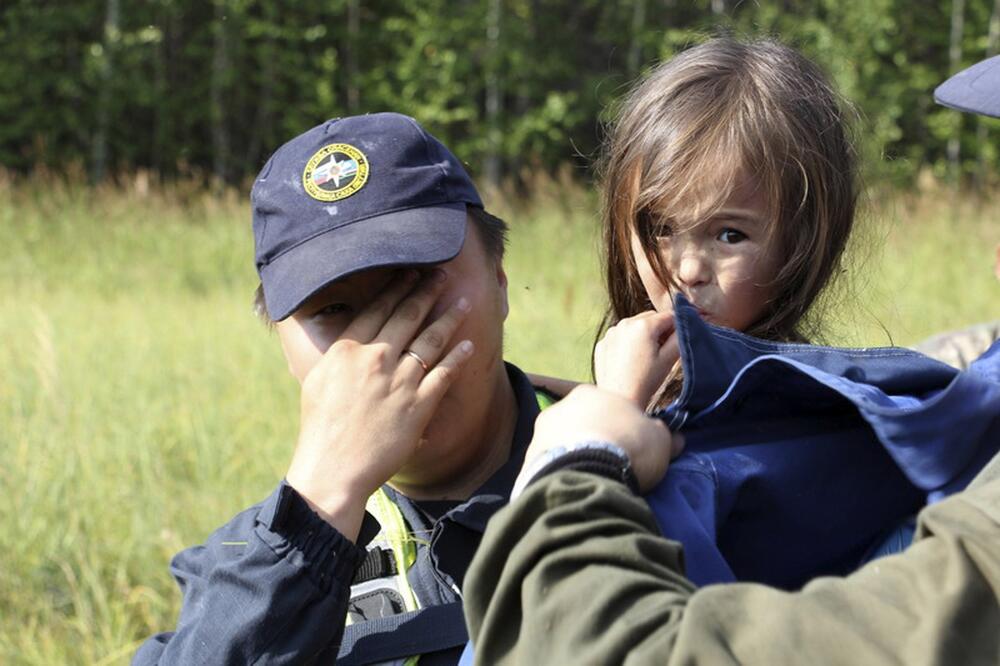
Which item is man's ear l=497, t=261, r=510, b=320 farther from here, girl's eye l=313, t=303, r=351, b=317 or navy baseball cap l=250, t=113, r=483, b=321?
girl's eye l=313, t=303, r=351, b=317

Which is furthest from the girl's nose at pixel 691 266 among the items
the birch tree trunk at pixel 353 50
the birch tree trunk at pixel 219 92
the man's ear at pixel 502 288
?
the birch tree trunk at pixel 353 50

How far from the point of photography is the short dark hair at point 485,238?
88.4 inches

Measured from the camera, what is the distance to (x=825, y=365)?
1.47m

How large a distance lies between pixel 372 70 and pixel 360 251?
72.2ft

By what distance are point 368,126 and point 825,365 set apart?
100 cm

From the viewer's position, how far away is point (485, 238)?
7.39ft

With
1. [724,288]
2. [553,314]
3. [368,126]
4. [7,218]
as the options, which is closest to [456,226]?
[368,126]

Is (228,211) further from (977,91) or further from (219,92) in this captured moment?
(977,91)

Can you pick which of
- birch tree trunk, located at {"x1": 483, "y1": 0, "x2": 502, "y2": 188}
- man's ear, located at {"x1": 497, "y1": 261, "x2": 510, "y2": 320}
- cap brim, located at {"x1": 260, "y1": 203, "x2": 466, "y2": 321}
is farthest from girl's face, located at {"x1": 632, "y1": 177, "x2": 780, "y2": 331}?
birch tree trunk, located at {"x1": 483, "y1": 0, "x2": 502, "y2": 188}

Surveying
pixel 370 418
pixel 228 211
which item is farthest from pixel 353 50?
pixel 370 418

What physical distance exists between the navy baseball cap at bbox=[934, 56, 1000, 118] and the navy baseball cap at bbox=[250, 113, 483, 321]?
0.77 metres

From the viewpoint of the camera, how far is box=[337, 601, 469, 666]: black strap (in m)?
1.88

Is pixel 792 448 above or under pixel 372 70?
above

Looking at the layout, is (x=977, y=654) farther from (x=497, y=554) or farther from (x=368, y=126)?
(x=368, y=126)
